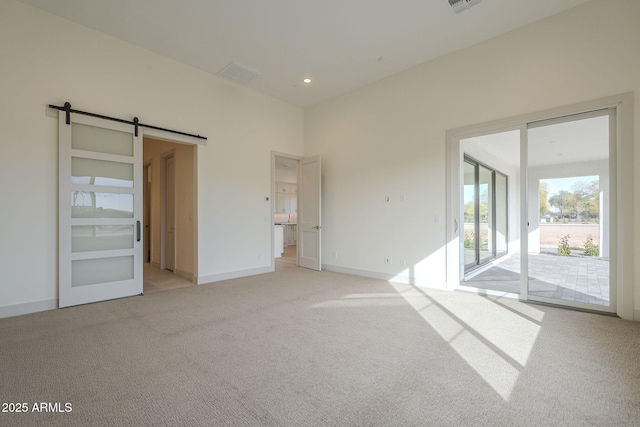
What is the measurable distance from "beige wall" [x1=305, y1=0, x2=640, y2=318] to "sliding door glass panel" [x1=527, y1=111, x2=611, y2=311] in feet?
1.69

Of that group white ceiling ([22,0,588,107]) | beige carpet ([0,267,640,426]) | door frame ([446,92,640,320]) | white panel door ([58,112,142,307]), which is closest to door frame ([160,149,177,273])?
white panel door ([58,112,142,307])

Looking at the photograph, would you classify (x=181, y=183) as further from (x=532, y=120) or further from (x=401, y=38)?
(x=532, y=120)

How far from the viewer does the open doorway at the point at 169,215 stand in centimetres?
520

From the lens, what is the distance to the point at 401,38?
4.06 metres

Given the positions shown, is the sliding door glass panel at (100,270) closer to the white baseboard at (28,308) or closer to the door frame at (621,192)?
the white baseboard at (28,308)

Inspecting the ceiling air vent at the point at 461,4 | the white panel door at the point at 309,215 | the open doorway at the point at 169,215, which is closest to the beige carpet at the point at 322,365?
the open doorway at the point at 169,215

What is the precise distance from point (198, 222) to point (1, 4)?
3.39 metres

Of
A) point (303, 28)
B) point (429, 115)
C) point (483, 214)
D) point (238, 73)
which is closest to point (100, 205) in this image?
point (238, 73)

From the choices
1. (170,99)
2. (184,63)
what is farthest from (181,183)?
(184,63)

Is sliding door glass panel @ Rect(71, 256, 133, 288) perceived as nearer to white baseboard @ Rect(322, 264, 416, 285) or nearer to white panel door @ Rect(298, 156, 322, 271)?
white panel door @ Rect(298, 156, 322, 271)

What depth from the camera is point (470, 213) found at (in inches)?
231

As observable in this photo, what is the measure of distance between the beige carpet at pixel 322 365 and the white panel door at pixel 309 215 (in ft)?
8.38

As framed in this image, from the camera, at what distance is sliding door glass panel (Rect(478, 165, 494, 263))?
250 inches

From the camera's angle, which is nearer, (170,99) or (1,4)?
(1,4)
